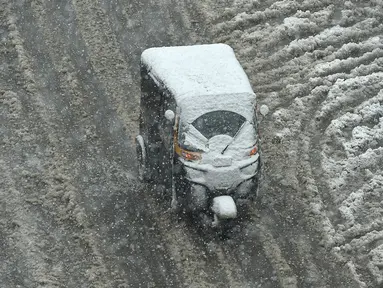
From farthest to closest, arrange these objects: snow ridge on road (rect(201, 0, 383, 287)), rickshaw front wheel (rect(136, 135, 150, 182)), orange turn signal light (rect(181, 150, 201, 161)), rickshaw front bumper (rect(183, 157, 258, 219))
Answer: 1. rickshaw front wheel (rect(136, 135, 150, 182))
2. snow ridge on road (rect(201, 0, 383, 287))
3. orange turn signal light (rect(181, 150, 201, 161))
4. rickshaw front bumper (rect(183, 157, 258, 219))

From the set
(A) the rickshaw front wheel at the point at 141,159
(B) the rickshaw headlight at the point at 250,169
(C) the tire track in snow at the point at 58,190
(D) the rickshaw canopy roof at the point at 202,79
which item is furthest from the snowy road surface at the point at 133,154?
(D) the rickshaw canopy roof at the point at 202,79

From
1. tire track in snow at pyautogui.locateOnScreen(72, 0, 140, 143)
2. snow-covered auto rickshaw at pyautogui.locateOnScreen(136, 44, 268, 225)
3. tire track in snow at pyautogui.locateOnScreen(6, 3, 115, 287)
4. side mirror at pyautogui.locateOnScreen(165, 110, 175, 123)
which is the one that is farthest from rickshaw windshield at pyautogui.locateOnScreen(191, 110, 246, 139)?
tire track in snow at pyautogui.locateOnScreen(72, 0, 140, 143)

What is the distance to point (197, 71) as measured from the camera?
12.7 m

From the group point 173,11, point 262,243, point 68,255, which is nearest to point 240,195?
point 262,243

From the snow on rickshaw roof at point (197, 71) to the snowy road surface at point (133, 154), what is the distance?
2.17m

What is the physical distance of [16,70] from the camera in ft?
53.9

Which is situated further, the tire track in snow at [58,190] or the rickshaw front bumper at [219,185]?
the tire track in snow at [58,190]

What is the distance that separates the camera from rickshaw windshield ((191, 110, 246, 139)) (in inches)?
484

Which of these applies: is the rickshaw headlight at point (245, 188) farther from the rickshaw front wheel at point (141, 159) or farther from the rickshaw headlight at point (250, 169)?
the rickshaw front wheel at point (141, 159)

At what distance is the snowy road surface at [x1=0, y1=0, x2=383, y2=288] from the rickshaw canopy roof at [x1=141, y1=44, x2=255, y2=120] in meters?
2.07

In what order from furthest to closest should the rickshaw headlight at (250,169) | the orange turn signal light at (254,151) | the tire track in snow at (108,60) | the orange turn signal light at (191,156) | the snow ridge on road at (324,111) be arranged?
the tire track in snow at (108,60) → the snow ridge on road at (324,111) → the orange turn signal light at (254,151) → the rickshaw headlight at (250,169) → the orange turn signal light at (191,156)

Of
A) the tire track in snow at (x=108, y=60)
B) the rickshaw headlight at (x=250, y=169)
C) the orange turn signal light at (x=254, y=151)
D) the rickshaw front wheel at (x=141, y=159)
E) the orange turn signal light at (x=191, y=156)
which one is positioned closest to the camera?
the orange turn signal light at (x=191, y=156)

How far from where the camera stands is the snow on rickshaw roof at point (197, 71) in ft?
40.7

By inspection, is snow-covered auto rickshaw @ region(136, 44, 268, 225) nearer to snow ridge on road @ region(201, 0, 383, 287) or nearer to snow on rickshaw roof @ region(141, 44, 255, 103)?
snow on rickshaw roof @ region(141, 44, 255, 103)
